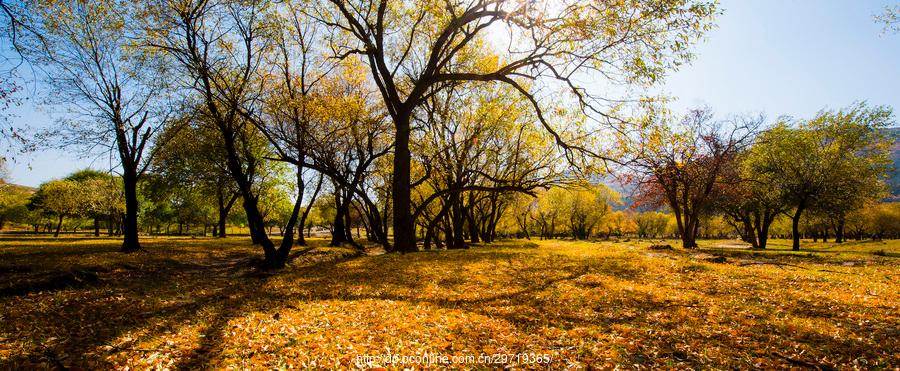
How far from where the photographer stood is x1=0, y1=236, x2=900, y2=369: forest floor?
4.91 m

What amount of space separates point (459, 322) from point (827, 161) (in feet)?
137

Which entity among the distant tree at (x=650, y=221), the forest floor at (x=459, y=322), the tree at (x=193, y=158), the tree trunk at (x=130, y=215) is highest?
the tree at (x=193, y=158)

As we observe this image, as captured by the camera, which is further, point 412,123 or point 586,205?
point 586,205

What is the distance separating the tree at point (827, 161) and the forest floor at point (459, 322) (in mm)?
28893

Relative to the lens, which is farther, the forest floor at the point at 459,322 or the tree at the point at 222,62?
the tree at the point at 222,62

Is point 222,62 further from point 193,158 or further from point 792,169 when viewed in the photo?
point 792,169

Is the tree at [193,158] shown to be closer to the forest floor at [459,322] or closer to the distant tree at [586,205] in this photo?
the forest floor at [459,322]

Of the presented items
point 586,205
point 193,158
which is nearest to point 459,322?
point 193,158

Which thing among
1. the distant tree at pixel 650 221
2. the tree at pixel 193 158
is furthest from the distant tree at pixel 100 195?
the distant tree at pixel 650 221

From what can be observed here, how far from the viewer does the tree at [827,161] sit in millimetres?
32125

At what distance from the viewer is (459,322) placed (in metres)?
6.60

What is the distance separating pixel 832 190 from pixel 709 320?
129 ft

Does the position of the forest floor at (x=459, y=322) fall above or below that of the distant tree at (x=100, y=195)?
below

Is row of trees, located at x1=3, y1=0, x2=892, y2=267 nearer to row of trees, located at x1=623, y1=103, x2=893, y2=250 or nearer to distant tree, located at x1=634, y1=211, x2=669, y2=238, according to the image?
row of trees, located at x1=623, y1=103, x2=893, y2=250
